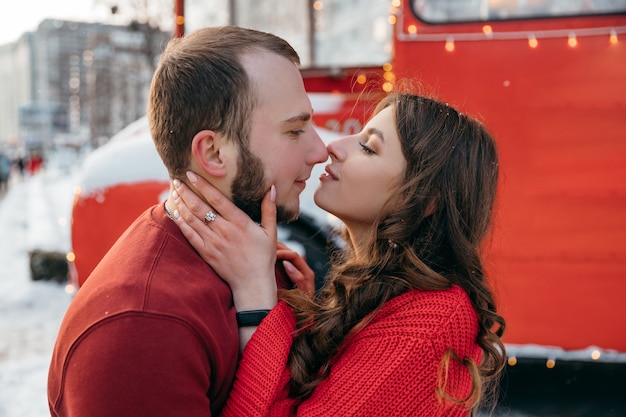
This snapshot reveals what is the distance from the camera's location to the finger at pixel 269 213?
1731 mm

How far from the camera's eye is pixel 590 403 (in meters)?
3.63

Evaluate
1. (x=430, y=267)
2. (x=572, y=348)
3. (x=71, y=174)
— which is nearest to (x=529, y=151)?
(x=572, y=348)

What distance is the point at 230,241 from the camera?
162cm

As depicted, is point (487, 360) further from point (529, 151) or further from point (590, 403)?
point (590, 403)

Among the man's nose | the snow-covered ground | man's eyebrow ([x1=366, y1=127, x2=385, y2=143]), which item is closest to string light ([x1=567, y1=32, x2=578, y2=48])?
man's eyebrow ([x1=366, y1=127, x2=385, y2=143])

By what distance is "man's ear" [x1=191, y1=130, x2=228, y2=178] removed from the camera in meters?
1.58

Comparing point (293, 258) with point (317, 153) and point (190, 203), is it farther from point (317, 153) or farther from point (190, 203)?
point (190, 203)

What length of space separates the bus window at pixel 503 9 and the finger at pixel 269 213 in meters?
1.96

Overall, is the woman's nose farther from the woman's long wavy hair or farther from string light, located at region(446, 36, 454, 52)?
string light, located at region(446, 36, 454, 52)

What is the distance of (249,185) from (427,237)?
53 centimetres

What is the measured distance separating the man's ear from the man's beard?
50 mm

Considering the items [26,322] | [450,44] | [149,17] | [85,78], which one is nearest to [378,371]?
[450,44]

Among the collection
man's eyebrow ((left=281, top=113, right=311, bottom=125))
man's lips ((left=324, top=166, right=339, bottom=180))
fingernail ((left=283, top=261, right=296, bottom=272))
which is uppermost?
man's eyebrow ((left=281, top=113, right=311, bottom=125))

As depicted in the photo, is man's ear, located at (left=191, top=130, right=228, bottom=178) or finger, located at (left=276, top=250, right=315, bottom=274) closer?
man's ear, located at (left=191, top=130, right=228, bottom=178)
